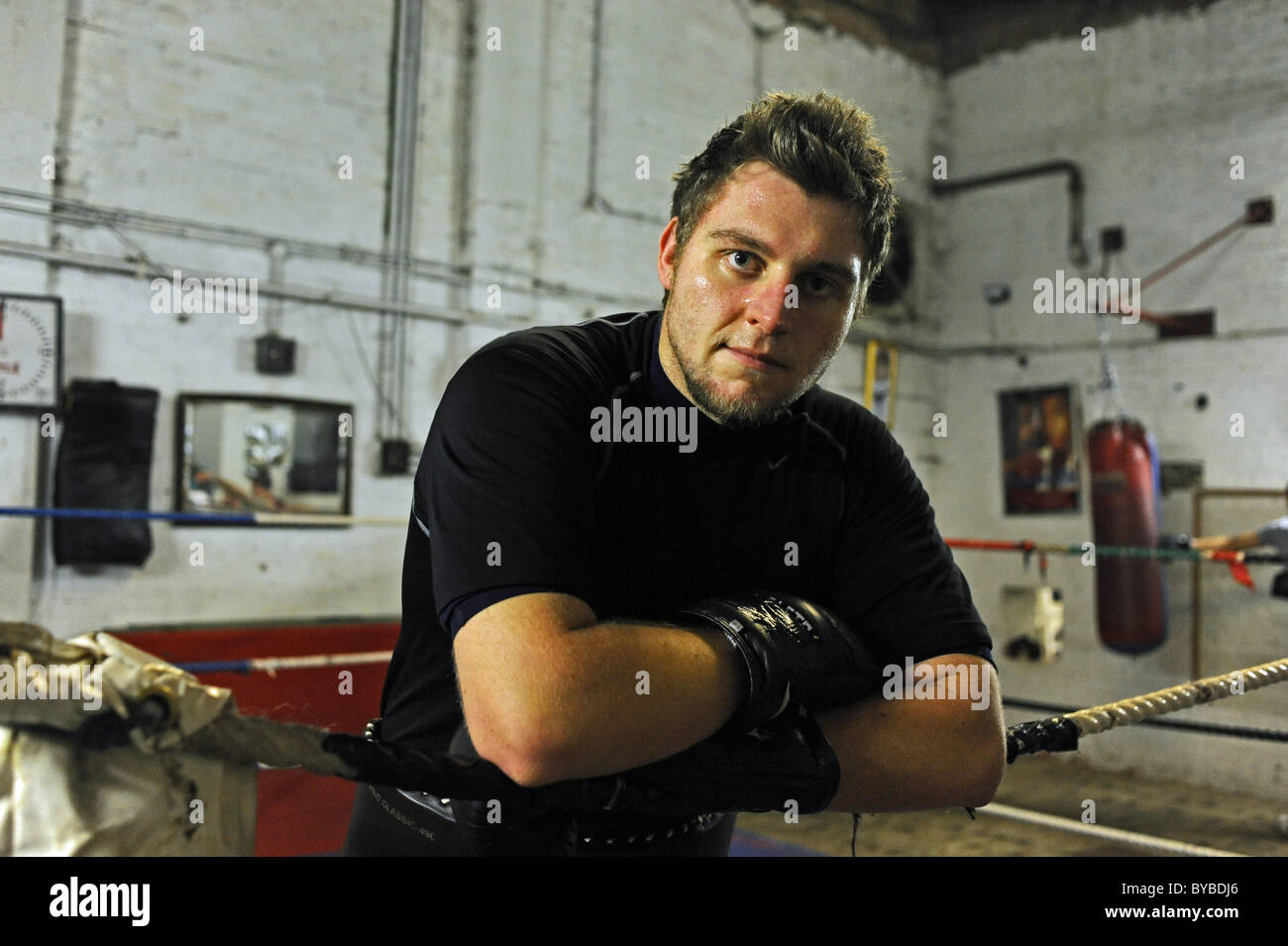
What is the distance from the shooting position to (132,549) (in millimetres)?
4434

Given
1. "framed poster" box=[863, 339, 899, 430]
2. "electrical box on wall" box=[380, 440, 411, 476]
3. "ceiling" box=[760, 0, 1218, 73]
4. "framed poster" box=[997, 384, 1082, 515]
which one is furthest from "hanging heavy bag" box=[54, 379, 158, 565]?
"framed poster" box=[997, 384, 1082, 515]

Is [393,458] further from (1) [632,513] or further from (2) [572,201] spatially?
(1) [632,513]

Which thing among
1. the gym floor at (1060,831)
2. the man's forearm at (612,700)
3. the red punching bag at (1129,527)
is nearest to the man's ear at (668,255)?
the man's forearm at (612,700)

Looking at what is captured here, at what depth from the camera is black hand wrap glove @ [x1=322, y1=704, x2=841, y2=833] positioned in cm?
77

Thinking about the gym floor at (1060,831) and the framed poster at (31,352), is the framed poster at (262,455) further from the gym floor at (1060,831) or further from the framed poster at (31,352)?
the gym floor at (1060,831)

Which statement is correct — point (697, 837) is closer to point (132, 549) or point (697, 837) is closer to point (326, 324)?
point (132, 549)

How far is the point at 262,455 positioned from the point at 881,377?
457 centimetres

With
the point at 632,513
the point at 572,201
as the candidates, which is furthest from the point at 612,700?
the point at 572,201

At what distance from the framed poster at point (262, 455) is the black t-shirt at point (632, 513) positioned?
151 inches

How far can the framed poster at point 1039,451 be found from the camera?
280 inches

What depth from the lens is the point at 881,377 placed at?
7.56 meters

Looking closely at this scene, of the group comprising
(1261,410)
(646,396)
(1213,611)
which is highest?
(1261,410)
